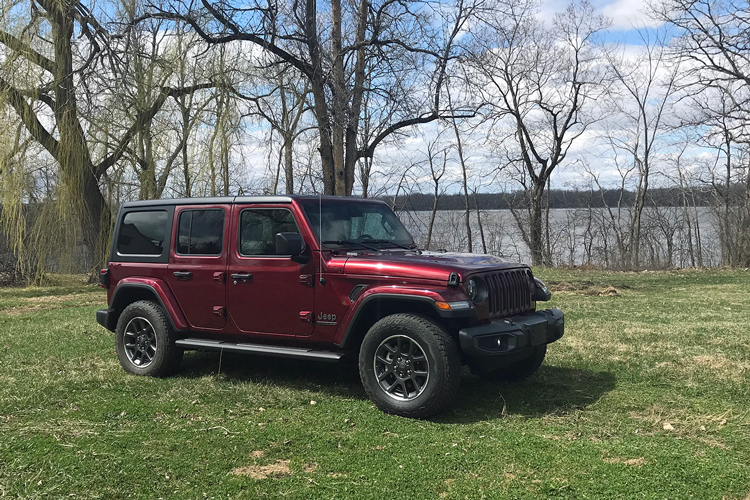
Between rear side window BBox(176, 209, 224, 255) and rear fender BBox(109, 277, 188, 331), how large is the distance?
0.45 meters

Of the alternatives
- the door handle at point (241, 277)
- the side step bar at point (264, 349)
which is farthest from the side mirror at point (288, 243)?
the side step bar at point (264, 349)

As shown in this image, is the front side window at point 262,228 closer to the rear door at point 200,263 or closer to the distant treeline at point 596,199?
the rear door at point 200,263

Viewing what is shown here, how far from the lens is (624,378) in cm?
645

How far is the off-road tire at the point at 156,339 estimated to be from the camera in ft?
21.5

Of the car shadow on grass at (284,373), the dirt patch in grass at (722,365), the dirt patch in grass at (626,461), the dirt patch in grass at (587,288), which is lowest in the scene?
the dirt patch in grass at (626,461)

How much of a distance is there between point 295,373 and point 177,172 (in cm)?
1181

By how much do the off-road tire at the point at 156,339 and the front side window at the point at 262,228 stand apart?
124 centimetres

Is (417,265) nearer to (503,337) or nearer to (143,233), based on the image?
(503,337)

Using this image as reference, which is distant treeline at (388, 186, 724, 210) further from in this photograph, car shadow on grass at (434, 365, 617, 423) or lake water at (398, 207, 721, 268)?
car shadow on grass at (434, 365, 617, 423)

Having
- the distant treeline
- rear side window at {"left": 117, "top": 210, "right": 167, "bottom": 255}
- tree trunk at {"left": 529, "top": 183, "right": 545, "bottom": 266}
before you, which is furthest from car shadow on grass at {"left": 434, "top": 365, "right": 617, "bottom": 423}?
the distant treeline

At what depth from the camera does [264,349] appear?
5922 millimetres

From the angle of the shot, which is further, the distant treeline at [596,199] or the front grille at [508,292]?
the distant treeline at [596,199]

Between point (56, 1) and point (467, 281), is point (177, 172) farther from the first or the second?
point (467, 281)

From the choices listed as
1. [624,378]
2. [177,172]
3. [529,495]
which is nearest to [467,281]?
[529,495]
